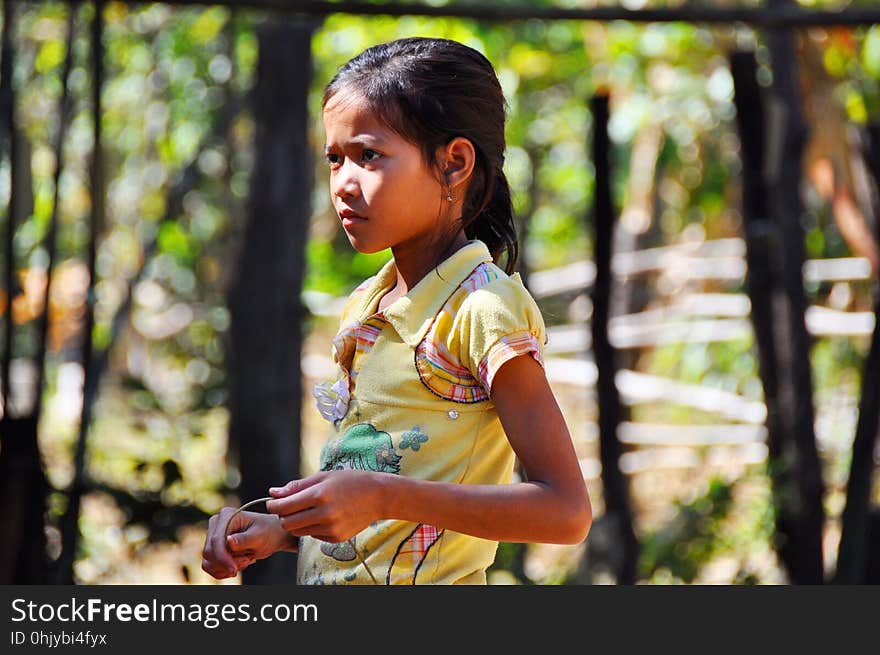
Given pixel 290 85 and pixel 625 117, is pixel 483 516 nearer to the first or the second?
pixel 290 85

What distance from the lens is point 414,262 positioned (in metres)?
1.37

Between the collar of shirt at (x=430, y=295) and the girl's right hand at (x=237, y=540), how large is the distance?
0.80 ft

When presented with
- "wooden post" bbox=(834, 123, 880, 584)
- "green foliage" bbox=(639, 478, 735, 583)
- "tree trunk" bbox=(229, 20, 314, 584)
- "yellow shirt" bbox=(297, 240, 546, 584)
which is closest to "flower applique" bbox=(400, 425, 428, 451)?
"yellow shirt" bbox=(297, 240, 546, 584)

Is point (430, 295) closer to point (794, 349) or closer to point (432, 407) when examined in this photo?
point (432, 407)

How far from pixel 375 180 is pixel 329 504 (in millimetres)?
372

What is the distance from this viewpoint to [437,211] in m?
1.34

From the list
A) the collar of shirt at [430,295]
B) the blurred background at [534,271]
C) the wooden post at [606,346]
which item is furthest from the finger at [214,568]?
the wooden post at [606,346]

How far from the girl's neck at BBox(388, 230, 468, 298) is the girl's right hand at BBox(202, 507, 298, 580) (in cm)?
31

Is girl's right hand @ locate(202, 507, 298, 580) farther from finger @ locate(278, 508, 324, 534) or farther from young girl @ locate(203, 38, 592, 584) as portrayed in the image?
finger @ locate(278, 508, 324, 534)

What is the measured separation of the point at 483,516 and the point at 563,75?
610cm

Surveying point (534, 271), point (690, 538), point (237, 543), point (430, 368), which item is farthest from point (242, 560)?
point (534, 271)

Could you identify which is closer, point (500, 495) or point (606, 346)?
point (500, 495)

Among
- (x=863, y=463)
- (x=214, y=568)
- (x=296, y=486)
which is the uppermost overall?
(x=296, y=486)

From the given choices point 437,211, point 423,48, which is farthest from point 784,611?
point 423,48
